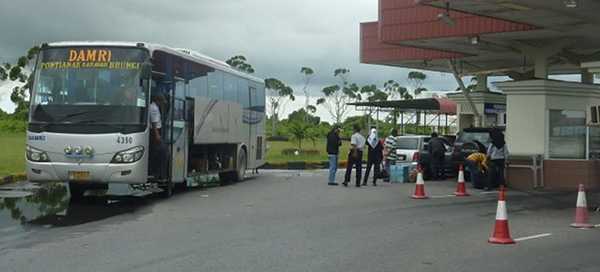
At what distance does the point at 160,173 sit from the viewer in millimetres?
16594

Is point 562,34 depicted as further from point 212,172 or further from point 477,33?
point 212,172

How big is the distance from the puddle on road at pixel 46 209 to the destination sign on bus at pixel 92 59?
2.81 meters

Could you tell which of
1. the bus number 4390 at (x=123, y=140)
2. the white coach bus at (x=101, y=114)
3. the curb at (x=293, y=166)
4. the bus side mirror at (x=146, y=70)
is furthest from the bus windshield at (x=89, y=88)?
the curb at (x=293, y=166)

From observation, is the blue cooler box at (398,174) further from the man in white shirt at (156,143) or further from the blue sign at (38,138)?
the blue sign at (38,138)

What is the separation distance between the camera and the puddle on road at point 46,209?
12297 mm

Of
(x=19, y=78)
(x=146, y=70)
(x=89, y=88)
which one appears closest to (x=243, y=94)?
(x=146, y=70)

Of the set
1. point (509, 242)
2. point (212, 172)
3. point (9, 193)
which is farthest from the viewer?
point (212, 172)

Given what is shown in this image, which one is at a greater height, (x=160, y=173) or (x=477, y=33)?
(x=477, y=33)

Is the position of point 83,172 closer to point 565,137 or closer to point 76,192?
point 76,192

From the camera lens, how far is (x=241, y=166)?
77.8 ft

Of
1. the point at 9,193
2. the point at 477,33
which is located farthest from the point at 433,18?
the point at 9,193

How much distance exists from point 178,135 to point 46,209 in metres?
3.80

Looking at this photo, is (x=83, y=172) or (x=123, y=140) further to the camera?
(x=123, y=140)

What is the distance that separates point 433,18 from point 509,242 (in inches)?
527
